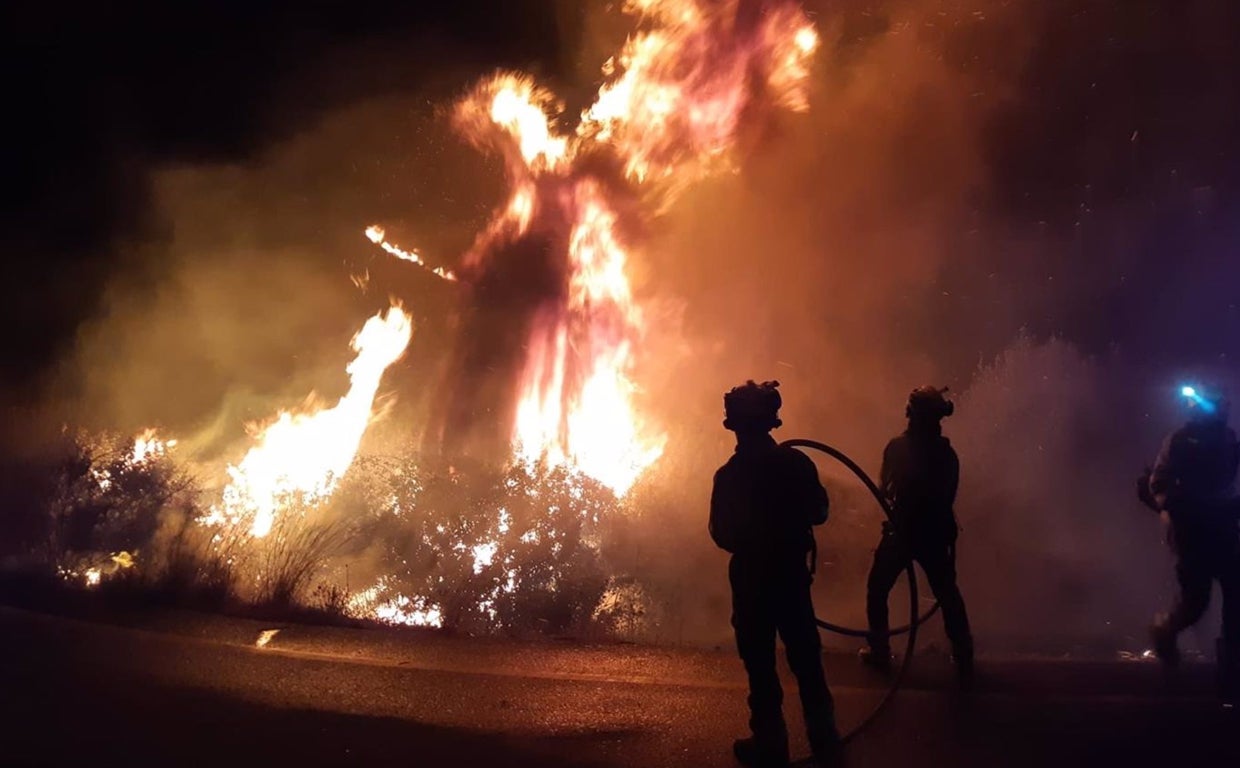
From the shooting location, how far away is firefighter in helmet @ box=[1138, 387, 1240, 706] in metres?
5.32

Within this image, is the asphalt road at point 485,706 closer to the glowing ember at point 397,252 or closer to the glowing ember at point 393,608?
the glowing ember at point 393,608

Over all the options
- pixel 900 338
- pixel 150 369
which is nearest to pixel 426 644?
pixel 900 338

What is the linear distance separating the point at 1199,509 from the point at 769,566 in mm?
3337

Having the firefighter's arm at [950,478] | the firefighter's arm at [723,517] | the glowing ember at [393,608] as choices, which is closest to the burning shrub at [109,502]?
the glowing ember at [393,608]

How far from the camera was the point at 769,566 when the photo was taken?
4016mm

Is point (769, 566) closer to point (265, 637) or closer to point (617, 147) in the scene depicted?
point (265, 637)

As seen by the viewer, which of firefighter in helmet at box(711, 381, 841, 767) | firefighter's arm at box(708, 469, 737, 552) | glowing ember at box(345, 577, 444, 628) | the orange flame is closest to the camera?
firefighter in helmet at box(711, 381, 841, 767)

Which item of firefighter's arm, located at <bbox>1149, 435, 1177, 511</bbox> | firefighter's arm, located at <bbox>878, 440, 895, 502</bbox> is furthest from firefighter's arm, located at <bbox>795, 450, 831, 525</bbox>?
firefighter's arm, located at <bbox>1149, 435, 1177, 511</bbox>

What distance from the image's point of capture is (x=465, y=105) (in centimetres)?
1348

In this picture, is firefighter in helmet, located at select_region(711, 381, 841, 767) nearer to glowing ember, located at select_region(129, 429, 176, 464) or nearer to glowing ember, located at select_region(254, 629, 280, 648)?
glowing ember, located at select_region(254, 629, 280, 648)

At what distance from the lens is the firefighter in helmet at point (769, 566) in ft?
12.9

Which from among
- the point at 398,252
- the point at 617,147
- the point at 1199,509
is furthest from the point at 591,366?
the point at 1199,509

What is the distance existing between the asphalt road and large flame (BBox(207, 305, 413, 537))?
4.16 metres

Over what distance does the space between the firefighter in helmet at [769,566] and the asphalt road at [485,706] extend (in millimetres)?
300
